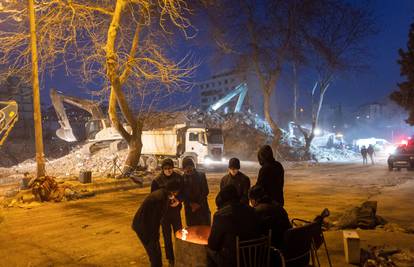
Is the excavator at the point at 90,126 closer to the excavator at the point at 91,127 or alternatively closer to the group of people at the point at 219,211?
the excavator at the point at 91,127

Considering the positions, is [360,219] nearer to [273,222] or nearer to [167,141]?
[273,222]

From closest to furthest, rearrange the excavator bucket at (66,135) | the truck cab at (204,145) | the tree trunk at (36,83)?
the tree trunk at (36,83)
the truck cab at (204,145)
the excavator bucket at (66,135)

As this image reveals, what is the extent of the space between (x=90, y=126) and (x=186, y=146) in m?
12.9

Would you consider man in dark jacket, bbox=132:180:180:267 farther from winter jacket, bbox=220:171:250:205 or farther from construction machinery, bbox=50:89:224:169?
construction machinery, bbox=50:89:224:169

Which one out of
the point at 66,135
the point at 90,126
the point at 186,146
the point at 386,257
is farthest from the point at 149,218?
the point at 90,126

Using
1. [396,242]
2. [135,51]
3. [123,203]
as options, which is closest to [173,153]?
[135,51]

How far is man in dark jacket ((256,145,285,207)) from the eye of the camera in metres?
6.36

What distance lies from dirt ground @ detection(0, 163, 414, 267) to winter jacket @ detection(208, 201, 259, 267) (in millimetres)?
2672

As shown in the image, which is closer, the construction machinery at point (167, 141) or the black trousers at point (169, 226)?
the black trousers at point (169, 226)

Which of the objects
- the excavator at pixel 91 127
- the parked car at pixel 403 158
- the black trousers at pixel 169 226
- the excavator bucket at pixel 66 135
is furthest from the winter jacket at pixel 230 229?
the excavator bucket at pixel 66 135

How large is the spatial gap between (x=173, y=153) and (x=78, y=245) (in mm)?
19379

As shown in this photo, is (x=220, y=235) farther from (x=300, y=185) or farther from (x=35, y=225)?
(x=300, y=185)

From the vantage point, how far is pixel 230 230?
414cm

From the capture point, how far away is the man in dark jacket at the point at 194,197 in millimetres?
6898
